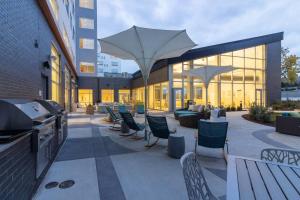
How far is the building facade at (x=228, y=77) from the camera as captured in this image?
17547mm

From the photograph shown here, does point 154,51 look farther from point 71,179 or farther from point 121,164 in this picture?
point 71,179

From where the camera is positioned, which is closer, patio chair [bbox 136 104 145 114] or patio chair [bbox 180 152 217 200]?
patio chair [bbox 180 152 217 200]

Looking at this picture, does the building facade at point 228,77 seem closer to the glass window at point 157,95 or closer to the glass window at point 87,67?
the glass window at point 157,95

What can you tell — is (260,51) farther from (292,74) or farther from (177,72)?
(177,72)

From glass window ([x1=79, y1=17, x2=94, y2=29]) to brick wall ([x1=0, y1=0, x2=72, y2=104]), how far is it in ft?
71.6

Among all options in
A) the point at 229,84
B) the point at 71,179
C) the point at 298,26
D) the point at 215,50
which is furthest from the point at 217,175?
the point at 298,26

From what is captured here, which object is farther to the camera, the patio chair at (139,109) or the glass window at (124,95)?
the glass window at (124,95)

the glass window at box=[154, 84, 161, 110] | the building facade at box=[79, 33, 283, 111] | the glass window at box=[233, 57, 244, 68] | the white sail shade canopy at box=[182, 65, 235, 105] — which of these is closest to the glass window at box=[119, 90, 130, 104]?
the building facade at box=[79, 33, 283, 111]

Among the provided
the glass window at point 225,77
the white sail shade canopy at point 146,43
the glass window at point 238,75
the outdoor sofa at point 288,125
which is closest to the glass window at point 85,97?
the glass window at point 225,77

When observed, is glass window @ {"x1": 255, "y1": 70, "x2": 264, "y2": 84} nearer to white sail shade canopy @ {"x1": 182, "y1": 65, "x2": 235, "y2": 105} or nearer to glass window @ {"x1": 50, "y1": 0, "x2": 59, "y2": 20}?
white sail shade canopy @ {"x1": 182, "y1": 65, "x2": 235, "y2": 105}

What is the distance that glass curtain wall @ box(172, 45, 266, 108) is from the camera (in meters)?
18.1

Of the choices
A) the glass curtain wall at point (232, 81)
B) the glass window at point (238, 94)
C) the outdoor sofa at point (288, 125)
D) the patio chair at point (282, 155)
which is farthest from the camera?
the glass window at point (238, 94)

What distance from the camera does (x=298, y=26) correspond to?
2684cm

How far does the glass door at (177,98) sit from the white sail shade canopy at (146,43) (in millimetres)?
9936
